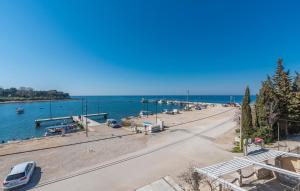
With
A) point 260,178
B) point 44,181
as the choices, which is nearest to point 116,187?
point 44,181

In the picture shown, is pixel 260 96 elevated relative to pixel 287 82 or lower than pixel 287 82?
lower

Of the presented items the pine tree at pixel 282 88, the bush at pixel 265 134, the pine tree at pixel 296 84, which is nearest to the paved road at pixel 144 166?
the bush at pixel 265 134

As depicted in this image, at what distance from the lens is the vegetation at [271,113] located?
22109mm

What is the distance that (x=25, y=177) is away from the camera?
42.4ft

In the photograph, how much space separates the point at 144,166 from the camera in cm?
1579

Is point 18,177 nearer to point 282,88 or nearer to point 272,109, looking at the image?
point 272,109

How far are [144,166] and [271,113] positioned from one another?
17271 mm

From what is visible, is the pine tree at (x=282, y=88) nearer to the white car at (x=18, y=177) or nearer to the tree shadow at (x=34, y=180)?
the tree shadow at (x=34, y=180)

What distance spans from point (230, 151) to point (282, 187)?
7.79 metres

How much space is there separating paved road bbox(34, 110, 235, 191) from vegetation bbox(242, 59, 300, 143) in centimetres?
608

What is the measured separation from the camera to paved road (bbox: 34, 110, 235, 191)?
1265 centimetres

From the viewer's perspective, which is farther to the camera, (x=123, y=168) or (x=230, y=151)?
(x=230, y=151)

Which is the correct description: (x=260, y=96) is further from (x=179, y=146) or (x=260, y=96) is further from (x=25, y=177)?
(x=25, y=177)

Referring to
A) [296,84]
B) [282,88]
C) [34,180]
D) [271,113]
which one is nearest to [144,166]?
[34,180]
